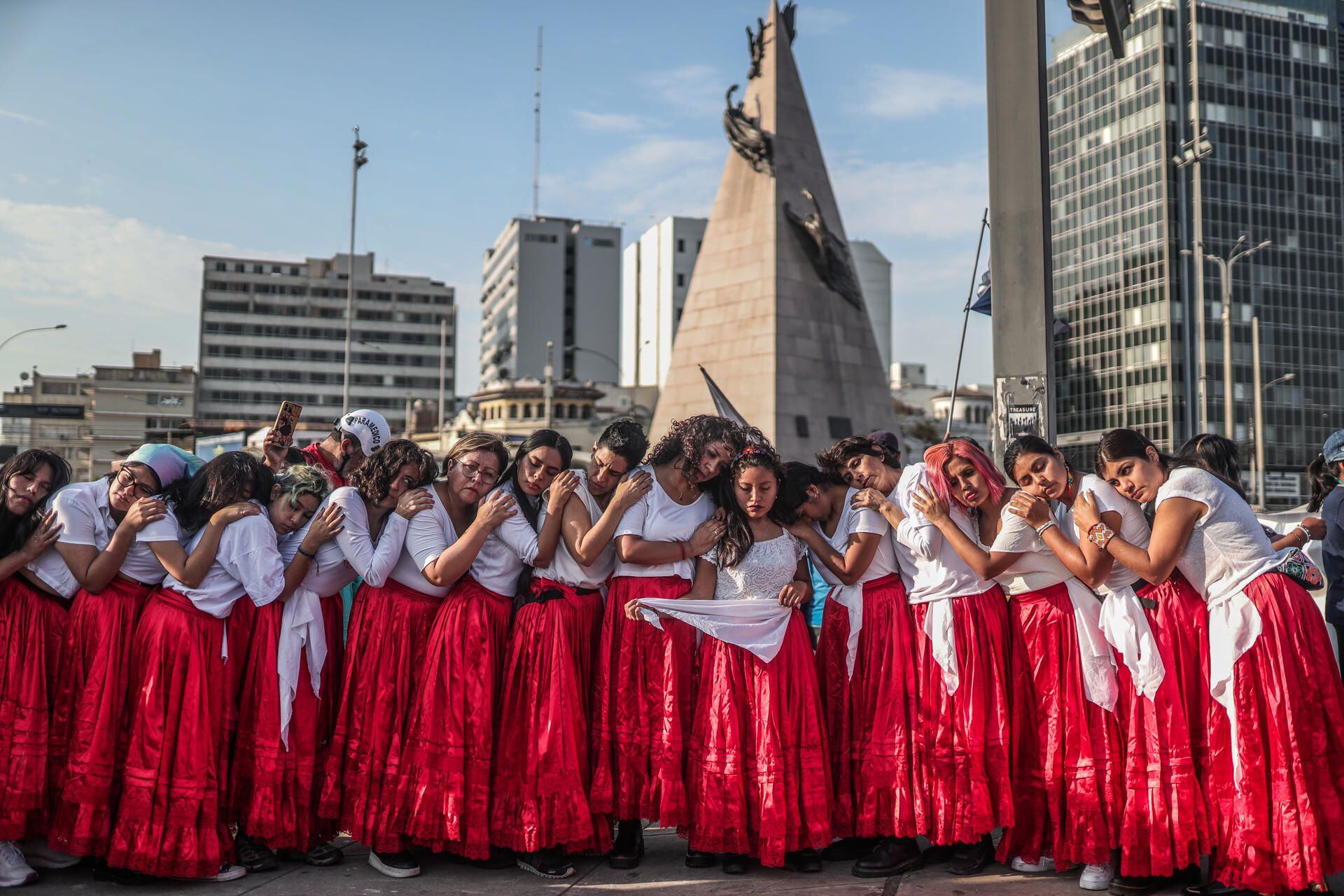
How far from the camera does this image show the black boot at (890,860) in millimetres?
4910

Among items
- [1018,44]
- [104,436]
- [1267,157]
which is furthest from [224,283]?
[1018,44]

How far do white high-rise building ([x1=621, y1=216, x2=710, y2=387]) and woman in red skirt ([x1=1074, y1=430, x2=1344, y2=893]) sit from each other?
81.3m

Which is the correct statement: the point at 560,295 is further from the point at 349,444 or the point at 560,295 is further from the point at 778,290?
the point at 349,444

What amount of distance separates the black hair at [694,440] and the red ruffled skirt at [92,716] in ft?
8.28

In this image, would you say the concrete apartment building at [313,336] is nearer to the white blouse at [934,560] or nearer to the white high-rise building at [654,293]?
the white high-rise building at [654,293]

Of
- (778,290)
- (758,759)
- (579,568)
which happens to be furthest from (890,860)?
(778,290)

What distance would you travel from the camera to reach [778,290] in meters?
21.2

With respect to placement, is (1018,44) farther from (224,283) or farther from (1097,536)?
(224,283)

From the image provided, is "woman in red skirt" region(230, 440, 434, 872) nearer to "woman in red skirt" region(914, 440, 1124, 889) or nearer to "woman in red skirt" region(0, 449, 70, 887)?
"woman in red skirt" region(0, 449, 70, 887)

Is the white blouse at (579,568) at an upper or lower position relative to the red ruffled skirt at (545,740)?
upper

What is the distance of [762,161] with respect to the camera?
21516 mm

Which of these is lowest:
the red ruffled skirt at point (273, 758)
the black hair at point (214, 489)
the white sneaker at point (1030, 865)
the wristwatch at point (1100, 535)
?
the white sneaker at point (1030, 865)

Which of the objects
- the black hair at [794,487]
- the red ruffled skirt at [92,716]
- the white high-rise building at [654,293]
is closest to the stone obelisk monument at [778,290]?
the black hair at [794,487]

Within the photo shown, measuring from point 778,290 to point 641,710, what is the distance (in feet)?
54.9
